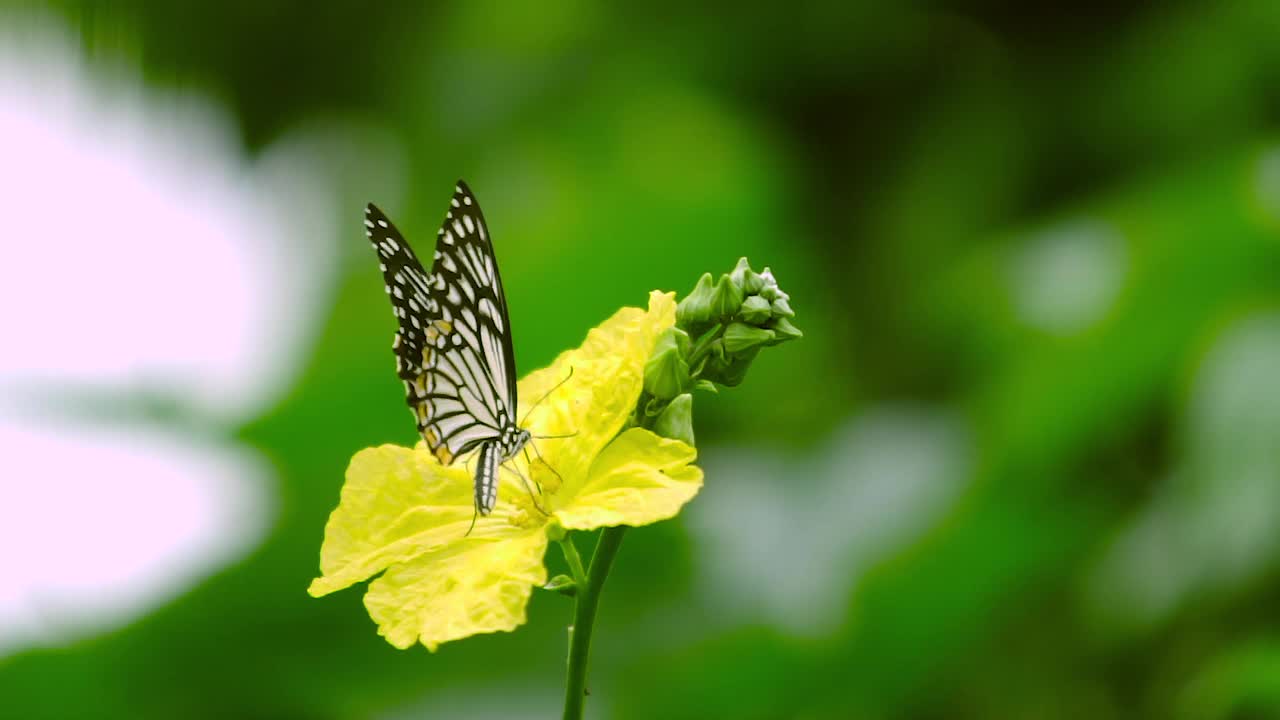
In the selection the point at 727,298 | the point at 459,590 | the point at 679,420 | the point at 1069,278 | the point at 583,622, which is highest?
the point at 1069,278

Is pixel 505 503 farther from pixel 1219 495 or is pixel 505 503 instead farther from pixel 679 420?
pixel 1219 495

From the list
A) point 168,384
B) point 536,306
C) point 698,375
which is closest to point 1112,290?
Answer: point 536,306

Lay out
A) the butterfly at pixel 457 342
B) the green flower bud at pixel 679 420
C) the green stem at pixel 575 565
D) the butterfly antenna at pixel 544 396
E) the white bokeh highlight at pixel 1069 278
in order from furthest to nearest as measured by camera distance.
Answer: the white bokeh highlight at pixel 1069 278, the butterfly antenna at pixel 544 396, the butterfly at pixel 457 342, the green flower bud at pixel 679 420, the green stem at pixel 575 565

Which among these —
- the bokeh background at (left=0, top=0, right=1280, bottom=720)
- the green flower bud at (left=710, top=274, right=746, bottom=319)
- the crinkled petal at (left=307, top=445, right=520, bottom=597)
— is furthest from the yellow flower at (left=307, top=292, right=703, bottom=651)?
the bokeh background at (left=0, top=0, right=1280, bottom=720)

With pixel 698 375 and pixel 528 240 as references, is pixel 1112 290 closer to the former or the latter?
pixel 528 240

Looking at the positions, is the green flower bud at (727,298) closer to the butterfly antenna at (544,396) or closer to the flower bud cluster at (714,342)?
the flower bud cluster at (714,342)

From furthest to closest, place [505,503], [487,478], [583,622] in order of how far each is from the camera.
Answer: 1. [505,503]
2. [487,478]
3. [583,622]

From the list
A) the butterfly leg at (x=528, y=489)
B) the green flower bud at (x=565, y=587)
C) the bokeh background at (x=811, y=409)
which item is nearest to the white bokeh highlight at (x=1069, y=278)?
the bokeh background at (x=811, y=409)

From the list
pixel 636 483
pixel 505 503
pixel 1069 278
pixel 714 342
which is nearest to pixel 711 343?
pixel 714 342
